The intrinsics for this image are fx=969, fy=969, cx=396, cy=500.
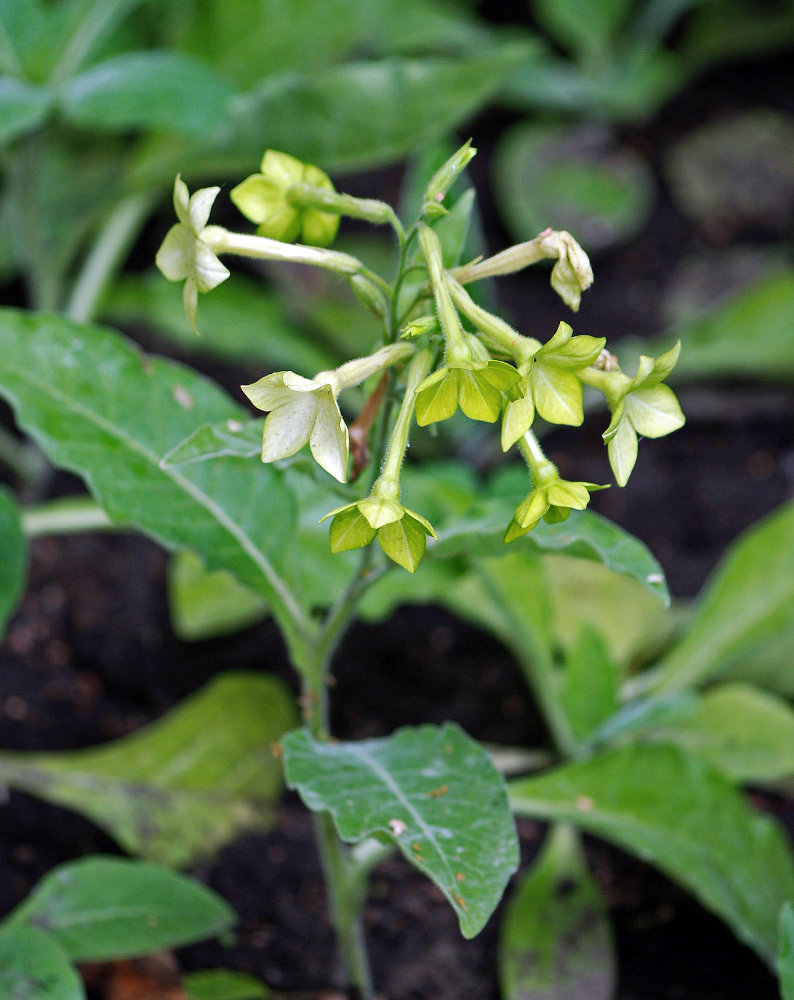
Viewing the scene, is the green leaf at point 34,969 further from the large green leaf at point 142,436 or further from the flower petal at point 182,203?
the flower petal at point 182,203

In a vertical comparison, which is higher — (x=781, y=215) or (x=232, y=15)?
(x=232, y=15)

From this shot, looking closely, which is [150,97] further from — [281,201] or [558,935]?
[558,935]

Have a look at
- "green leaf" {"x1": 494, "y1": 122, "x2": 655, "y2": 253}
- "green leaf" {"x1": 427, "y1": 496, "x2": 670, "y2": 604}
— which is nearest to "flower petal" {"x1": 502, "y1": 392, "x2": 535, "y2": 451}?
"green leaf" {"x1": 427, "y1": 496, "x2": 670, "y2": 604}

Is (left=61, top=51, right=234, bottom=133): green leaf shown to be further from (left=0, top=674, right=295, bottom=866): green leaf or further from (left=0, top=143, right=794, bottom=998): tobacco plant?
(left=0, top=674, right=295, bottom=866): green leaf

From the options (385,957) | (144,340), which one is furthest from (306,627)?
(144,340)

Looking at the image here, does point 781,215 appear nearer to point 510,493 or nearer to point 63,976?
point 510,493

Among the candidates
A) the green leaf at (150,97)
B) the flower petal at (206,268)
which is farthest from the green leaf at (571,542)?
the green leaf at (150,97)
